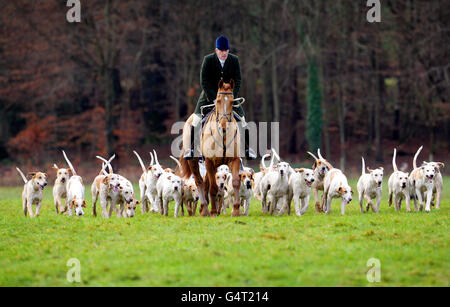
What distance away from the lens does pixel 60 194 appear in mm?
14875

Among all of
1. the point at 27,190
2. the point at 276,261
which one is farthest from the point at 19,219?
the point at 276,261

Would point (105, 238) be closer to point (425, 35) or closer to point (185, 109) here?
point (425, 35)

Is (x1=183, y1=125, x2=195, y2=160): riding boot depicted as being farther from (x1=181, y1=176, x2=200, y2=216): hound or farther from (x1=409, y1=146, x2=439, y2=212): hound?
(x1=409, y1=146, x2=439, y2=212): hound

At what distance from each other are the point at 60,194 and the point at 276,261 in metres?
7.35

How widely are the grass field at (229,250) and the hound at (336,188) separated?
446mm

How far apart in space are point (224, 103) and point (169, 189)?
6.74 feet

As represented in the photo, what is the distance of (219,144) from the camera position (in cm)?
1334

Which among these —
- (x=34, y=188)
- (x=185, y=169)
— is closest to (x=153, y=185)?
(x=185, y=169)

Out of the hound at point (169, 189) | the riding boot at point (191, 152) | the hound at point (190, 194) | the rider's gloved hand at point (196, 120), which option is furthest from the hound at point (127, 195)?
the rider's gloved hand at point (196, 120)

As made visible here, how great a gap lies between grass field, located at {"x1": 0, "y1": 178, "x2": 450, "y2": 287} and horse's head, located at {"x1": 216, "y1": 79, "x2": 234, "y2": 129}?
5.64 ft

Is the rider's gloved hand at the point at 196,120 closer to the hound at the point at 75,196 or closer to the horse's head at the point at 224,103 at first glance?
the horse's head at the point at 224,103

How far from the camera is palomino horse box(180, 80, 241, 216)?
1305cm

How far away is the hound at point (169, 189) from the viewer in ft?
45.3

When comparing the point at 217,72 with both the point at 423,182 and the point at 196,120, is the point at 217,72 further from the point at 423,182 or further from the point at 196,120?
the point at 423,182
